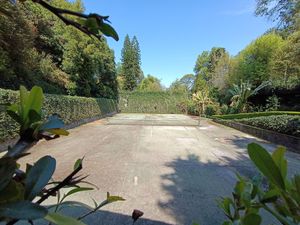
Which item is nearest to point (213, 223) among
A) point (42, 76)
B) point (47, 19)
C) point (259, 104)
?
point (42, 76)

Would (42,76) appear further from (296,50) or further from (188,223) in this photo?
(188,223)

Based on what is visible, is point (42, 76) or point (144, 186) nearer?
point (144, 186)

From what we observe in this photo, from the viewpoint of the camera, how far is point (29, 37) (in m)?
10.0

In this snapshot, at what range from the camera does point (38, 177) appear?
0.48 metres

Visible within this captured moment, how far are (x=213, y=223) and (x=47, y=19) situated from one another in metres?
16.7

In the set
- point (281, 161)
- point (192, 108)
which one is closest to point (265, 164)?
point (281, 161)

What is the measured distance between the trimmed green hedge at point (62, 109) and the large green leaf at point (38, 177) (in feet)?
12.1

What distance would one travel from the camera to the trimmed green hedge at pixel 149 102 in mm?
33062

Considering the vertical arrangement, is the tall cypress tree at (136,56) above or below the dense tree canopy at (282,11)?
above

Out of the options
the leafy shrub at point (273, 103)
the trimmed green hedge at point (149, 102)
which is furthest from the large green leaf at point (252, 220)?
the trimmed green hedge at point (149, 102)

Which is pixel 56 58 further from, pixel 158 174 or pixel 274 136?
pixel 158 174

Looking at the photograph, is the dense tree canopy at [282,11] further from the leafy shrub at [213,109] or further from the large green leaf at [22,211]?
the leafy shrub at [213,109]

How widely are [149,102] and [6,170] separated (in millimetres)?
33322

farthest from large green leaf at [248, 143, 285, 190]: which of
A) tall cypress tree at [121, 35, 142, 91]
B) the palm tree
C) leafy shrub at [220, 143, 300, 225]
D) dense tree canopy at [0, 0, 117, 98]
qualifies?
tall cypress tree at [121, 35, 142, 91]
